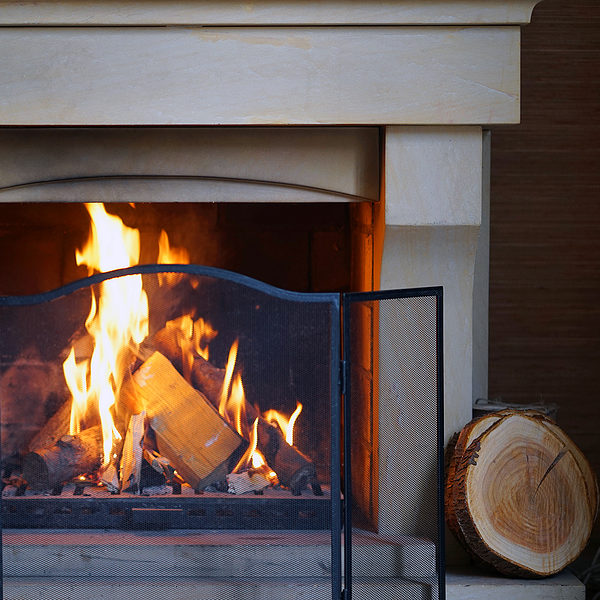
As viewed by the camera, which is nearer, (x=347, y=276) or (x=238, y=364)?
(x=238, y=364)

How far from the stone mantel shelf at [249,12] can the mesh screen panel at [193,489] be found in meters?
0.57

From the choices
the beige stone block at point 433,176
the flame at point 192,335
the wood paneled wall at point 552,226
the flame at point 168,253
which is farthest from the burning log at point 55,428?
the wood paneled wall at point 552,226

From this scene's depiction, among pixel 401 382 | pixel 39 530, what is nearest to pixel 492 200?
pixel 401 382

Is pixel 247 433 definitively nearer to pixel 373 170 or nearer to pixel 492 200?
pixel 373 170

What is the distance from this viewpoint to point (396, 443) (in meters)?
1.98

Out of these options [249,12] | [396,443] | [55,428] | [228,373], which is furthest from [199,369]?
[249,12]

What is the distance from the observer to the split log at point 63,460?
6.16 ft

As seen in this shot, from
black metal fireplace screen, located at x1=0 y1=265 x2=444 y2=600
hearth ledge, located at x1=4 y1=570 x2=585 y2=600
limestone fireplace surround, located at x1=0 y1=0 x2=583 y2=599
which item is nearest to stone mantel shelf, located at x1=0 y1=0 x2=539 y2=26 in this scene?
limestone fireplace surround, located at x1=0 y1=0 x2=583 y2=599

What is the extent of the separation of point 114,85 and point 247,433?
79 centimetres

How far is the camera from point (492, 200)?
270 centimetres

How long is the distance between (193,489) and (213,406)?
0.61ft

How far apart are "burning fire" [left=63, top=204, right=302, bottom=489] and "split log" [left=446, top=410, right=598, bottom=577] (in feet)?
1.55

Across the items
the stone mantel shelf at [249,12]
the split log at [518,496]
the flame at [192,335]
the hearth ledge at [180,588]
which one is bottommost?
the hearth ledge at [180,588]

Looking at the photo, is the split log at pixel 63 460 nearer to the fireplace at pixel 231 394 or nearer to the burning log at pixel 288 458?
the fireplace at pixel 231 394
